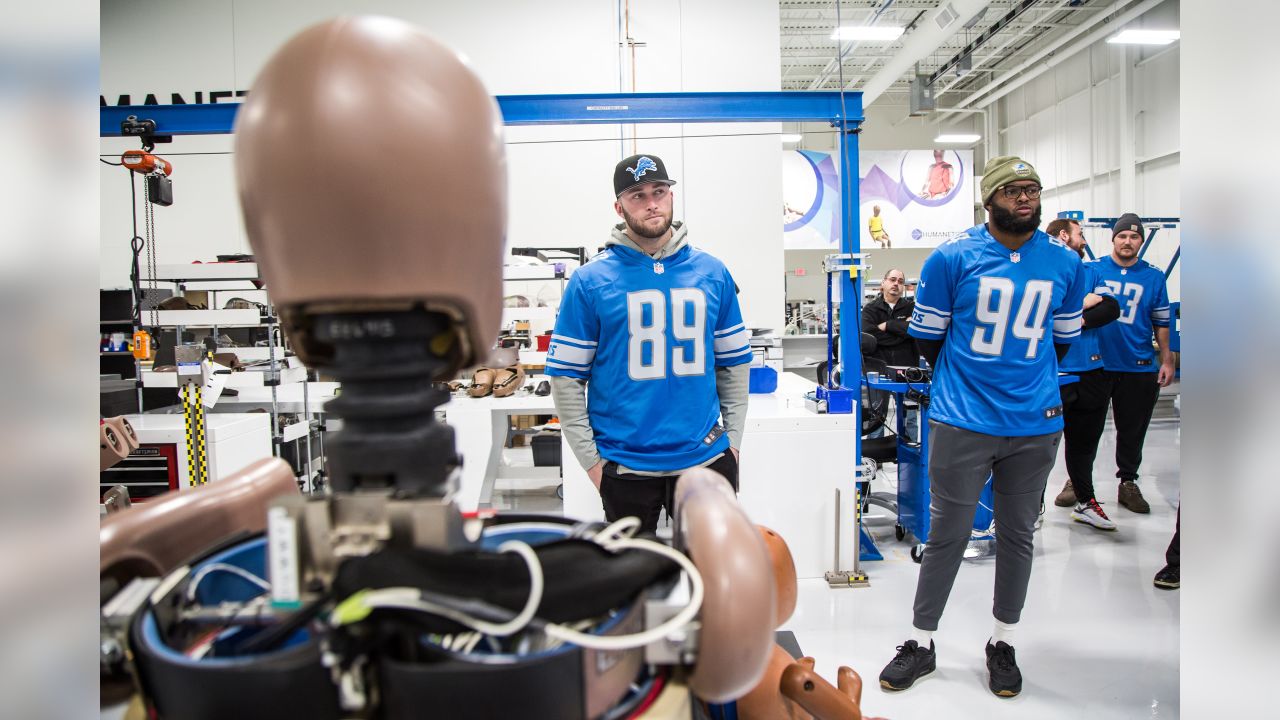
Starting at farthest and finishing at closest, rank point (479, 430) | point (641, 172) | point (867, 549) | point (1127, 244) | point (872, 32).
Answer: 1. point (872, 32)
2. point (479, 430)
3. point (1127, 244)
4. point (867, 549)
5. point (641, 172)

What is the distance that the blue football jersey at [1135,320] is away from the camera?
3.83 meters

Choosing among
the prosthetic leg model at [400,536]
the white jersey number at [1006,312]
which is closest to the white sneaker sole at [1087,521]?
the white jersey number at [1006,312]

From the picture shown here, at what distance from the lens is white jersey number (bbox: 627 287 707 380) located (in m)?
1.89

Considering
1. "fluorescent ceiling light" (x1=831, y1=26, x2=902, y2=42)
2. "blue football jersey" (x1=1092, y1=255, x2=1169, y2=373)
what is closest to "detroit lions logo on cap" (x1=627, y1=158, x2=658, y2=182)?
"blue football jersey" (x1=1092, y1=255, x2=1169, y2=373)

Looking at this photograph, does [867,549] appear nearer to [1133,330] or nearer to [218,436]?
[1133,330]

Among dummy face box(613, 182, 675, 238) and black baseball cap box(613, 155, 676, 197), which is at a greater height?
black baseball cap box(613, 155, 676, 197)

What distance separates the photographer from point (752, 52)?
24.2ft

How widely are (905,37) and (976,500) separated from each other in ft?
33.9

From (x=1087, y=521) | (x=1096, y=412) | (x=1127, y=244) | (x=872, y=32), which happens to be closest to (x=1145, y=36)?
(x=872, y=32)

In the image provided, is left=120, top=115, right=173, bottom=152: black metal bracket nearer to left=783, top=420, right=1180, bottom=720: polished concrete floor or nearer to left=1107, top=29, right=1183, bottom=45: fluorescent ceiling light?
left=783, top=420, right=1180, bottom=720: polished concrete floor

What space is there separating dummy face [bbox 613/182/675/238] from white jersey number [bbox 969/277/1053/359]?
0.99 metres

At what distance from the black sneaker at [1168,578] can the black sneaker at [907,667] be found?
1.48 metres

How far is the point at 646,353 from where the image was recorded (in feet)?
6.19
